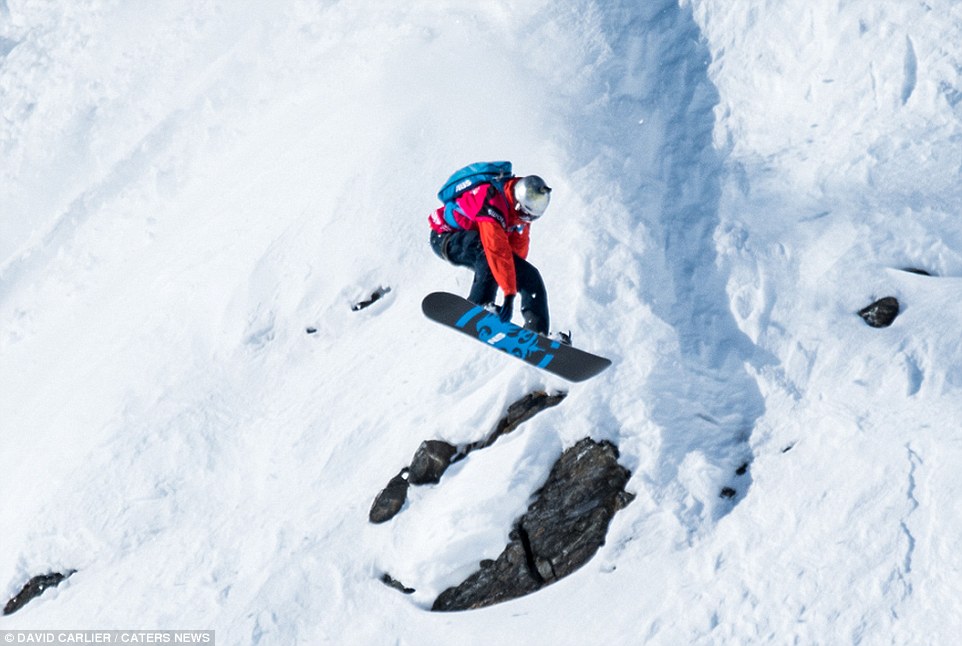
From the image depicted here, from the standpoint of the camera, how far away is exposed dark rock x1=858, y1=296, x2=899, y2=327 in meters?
11.8

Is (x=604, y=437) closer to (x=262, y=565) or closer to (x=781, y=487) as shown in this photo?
(x=781, y=487)

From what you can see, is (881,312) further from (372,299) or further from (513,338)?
(372,299)

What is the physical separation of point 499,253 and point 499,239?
0.43ft

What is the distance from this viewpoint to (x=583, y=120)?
1609 centimetres

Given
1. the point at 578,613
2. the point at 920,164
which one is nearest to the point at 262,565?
the point at 578,613

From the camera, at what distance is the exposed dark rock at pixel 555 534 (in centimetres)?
1076

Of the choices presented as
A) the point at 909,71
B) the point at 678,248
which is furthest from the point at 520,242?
the point at 909,71

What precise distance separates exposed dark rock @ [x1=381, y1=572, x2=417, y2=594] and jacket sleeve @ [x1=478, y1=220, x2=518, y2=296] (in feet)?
12.2

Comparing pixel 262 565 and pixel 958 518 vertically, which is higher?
pixel 262 565

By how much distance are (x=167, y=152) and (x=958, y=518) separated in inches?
663

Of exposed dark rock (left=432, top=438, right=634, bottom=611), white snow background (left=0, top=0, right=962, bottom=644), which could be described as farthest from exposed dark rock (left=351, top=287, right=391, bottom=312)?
exposed dark rock (left=432, top=438, right=634, bottom=611)

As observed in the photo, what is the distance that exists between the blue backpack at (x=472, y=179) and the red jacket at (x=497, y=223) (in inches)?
2.8

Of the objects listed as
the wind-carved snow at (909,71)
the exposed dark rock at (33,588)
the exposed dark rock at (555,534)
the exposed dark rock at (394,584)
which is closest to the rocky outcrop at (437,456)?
the exposed dark rock at (394,584)

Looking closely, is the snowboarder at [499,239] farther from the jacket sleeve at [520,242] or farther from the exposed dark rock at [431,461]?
the exposed dark rock at [431,461]
